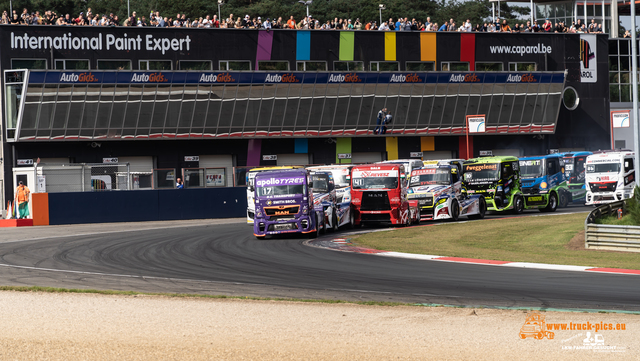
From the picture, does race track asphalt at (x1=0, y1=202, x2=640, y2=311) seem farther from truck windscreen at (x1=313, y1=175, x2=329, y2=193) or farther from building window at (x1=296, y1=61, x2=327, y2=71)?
building window at (x1=296, y1=61, x2=327, y2=71)

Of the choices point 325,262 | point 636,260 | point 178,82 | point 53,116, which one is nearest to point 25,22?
point 53,116

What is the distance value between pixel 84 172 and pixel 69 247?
1329cm

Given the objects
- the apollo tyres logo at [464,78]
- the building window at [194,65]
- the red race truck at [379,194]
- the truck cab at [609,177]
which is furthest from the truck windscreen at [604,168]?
the building window at [194,65]

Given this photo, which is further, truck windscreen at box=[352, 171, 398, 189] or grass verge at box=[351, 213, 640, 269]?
truck windscreen at box=[352, 171, 398, 189]

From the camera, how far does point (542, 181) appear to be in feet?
122

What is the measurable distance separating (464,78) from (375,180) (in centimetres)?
2731

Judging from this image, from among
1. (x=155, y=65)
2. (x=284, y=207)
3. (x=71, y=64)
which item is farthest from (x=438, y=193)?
(x=71, y=64)

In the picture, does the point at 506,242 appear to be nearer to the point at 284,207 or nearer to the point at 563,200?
the point at 284,207

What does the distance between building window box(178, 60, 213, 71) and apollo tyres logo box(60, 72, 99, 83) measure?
569 centimetres

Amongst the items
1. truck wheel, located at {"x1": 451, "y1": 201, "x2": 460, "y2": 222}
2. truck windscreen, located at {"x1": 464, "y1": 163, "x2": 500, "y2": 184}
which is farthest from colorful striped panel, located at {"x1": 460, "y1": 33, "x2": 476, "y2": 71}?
truck wheel, located at {"x1": 451, "y1": 201, "x2": 460, "y2": 222}

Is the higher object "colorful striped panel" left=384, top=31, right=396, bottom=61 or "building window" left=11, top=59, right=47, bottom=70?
"colorful striped panel" left=384, top=31, right=396, bottom=61

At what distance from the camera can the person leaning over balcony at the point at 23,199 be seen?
35375 mm

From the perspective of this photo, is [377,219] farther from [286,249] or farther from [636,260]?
[636,260]

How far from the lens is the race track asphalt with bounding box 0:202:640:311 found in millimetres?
12727
